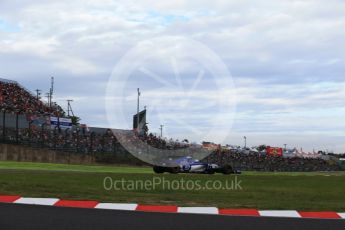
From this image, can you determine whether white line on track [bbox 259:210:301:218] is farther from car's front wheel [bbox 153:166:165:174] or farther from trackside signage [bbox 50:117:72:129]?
trackside signage [bbox 50:117:72:129]

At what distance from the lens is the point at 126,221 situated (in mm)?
7523

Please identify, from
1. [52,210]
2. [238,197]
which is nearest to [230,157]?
[238,197]

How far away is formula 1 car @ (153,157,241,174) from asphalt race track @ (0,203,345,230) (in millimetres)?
19078

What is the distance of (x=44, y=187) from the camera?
12070mm

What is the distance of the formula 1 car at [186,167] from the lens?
2761 cm

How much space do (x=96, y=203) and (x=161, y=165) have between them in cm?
1809

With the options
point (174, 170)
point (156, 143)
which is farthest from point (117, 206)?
point (156, 143)

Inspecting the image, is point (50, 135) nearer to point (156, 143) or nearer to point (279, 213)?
point (156, 143)

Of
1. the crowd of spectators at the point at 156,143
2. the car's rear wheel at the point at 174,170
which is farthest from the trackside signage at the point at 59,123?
the car's rear wheel at the point at 174,170

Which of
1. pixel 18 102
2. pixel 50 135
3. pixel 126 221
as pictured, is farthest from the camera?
pixel 18 102

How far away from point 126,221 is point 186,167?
72.8ft

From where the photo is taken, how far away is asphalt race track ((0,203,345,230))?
23.2 feet

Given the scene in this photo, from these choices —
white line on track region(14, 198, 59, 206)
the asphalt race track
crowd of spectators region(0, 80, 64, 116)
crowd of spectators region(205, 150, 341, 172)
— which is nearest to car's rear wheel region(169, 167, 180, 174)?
white line on track region(14, 198, 59, 206)

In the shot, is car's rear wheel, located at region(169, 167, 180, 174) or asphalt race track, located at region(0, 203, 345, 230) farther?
car's rear wheel, located at region(169, 167, 180, 174)
